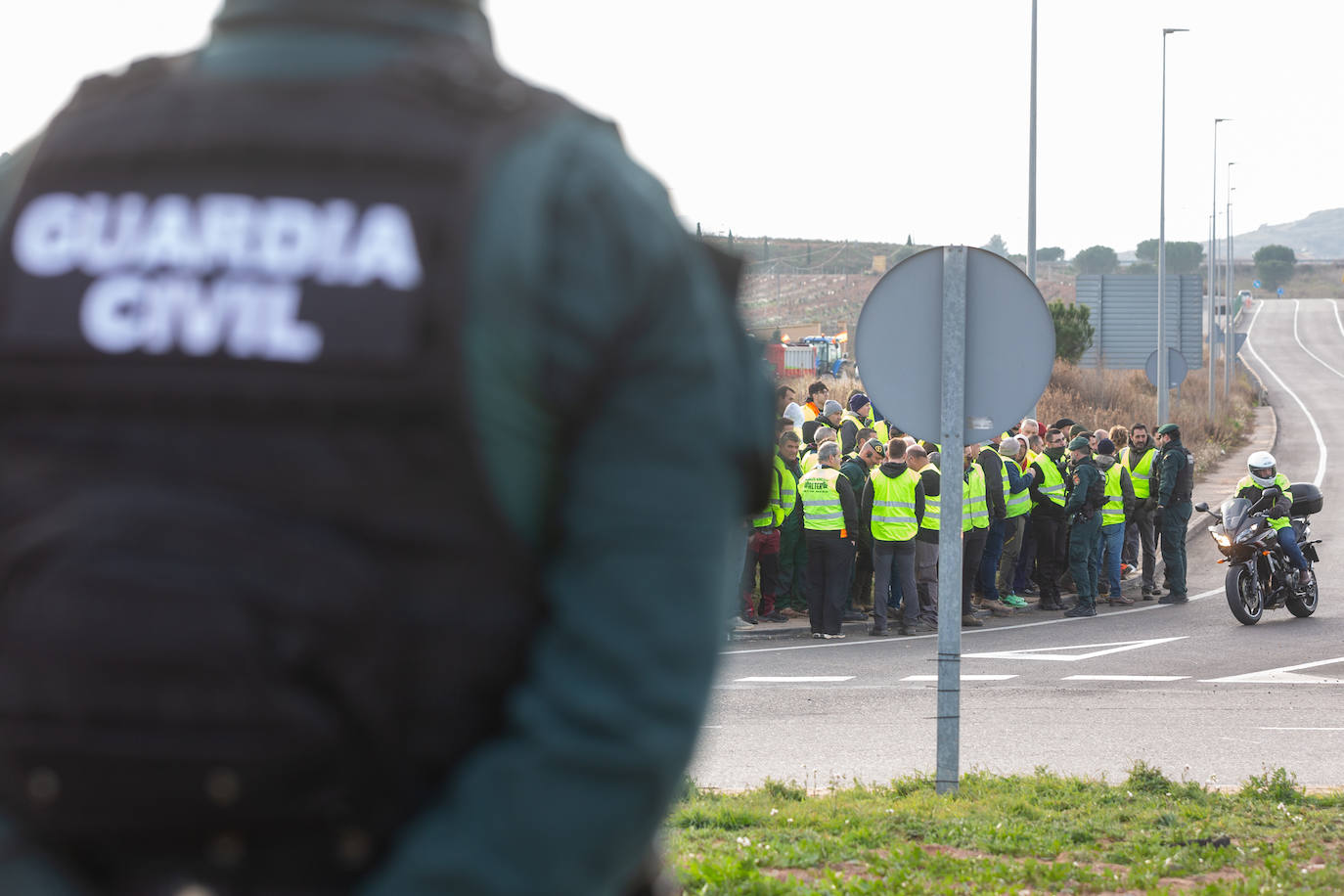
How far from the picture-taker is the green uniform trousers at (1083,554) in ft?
54.1

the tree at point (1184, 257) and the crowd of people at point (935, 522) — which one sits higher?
the tree at point (1184, 257)

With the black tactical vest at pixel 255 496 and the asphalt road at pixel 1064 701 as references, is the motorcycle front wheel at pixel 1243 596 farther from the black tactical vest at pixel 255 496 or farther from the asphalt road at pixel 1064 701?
the black tactical vest at pixel 255 496

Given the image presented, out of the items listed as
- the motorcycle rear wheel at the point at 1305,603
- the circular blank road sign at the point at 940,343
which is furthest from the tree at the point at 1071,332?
the circular blank road sign at the point at 940,343

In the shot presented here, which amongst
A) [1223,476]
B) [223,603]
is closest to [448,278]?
[223,603]

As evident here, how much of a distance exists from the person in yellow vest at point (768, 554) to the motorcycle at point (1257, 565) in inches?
173

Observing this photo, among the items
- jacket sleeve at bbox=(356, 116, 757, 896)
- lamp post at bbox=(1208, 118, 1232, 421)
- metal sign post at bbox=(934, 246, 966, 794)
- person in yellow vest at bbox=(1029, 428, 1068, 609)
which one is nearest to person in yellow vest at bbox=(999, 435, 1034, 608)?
person in yellow vest at bbox=(1029, 428, 1068, 609)

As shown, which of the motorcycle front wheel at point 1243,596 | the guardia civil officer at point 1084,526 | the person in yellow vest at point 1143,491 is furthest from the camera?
the person in yellow vest at point 1143,491

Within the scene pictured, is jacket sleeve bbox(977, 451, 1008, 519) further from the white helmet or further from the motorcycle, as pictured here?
the white helmet

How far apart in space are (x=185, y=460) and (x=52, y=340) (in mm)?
162

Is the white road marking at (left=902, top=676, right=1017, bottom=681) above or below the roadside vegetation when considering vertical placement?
below

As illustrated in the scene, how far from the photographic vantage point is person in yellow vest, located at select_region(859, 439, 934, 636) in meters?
14.5

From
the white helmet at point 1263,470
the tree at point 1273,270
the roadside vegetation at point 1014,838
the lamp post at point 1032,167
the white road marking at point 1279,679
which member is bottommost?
the white road marking at point 1279,679

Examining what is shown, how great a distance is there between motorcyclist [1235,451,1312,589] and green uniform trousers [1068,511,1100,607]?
1597 mm

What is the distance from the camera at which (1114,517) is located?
17.3 meters
